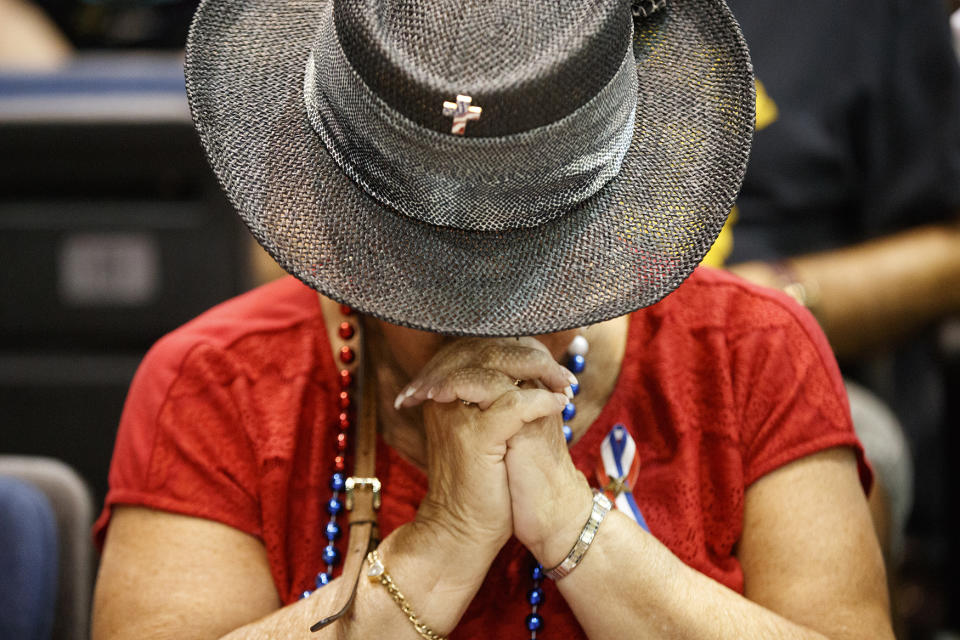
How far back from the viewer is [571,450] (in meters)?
1.35

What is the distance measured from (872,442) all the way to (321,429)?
3.43ft

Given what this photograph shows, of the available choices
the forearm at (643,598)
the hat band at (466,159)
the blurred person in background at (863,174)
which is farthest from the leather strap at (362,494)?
the blurred person in background at (863,174)

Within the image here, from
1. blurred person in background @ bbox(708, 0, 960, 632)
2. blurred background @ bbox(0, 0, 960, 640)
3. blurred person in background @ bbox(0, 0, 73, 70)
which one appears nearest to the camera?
blurred background @ bbox(0, 0, 960, 640)

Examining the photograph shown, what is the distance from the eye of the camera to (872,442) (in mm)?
1876

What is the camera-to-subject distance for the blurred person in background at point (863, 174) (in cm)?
223

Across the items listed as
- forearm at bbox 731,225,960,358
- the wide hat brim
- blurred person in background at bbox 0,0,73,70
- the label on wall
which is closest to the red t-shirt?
the wide hat brim

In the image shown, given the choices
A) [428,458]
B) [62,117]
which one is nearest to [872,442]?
[428,458]

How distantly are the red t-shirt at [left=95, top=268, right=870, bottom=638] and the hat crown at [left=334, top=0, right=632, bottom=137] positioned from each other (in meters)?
0.50

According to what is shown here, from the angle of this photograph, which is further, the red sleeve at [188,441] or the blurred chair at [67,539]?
the blurred chair at [67,539]

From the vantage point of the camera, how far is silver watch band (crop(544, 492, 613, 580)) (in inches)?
47.1

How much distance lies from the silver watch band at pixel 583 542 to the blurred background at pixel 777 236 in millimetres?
721

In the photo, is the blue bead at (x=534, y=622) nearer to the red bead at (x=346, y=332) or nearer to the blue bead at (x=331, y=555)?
the blue bead at (x=331, y=555)

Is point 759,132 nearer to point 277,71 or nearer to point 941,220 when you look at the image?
point 941,220

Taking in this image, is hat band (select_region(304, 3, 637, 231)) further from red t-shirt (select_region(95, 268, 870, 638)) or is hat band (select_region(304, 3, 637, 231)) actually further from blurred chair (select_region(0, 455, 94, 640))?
blurred chair (select_region(0, 455, 94, 640))
